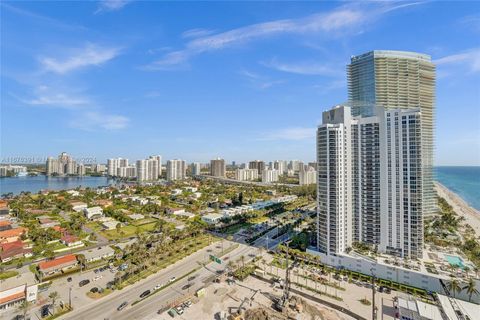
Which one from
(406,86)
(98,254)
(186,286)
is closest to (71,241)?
(98,254)

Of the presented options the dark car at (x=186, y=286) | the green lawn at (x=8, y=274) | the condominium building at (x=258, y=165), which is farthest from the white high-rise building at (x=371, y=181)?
the condominium building at (x=258, y=165)

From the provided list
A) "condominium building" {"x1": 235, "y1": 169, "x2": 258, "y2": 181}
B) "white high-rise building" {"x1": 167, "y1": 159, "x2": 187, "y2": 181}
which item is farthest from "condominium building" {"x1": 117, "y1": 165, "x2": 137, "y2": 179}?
"condominium building" {"x1": 235, "y1": 169, "x2": 258, "y2": 181}

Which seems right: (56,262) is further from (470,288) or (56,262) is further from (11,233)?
(470,288)

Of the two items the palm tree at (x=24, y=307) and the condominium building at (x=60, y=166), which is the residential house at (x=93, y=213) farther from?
A: the condominium building at (x=60, y=166)

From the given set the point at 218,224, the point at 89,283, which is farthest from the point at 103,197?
the point at 89,283

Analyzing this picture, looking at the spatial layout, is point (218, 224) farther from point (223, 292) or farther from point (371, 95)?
point (371, 95)
